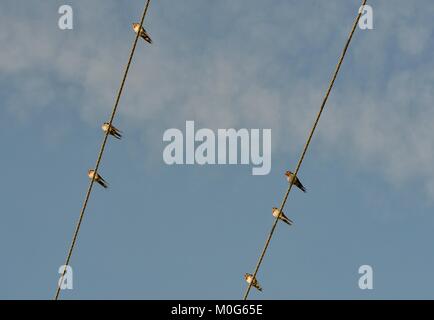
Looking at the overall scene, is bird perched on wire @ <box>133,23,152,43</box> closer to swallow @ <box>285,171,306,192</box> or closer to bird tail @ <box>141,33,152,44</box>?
bird tail @ <box>141,33,152,44</box>

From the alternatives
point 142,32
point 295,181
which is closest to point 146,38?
point 142,32

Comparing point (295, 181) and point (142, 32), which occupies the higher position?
point (142, 32)

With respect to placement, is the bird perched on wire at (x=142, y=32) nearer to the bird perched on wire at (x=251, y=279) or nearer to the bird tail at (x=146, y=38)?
the bird tail at (x=146, y=38)

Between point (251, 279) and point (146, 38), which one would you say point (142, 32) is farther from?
point (251, 279)

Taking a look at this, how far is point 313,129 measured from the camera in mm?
27750

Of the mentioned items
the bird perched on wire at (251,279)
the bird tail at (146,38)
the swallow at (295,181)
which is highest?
the bird tail at (146,38)

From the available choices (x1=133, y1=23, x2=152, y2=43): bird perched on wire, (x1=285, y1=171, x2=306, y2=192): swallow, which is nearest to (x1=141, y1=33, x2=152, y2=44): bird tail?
(x1=133, y1=23, x2=152, y2=43): bird perched on wire

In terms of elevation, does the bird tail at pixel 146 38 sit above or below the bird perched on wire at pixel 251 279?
above

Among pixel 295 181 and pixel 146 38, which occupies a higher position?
pixel 146 38

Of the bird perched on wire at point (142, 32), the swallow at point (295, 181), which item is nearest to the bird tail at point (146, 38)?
the bird perched on wire at point (142, 32)

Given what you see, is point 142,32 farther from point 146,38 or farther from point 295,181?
point 295,181
